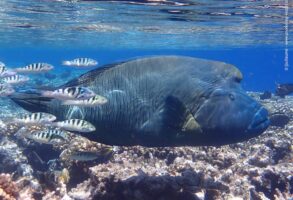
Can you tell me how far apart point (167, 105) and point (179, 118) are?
0.82ft

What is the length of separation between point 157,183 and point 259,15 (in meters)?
18.1

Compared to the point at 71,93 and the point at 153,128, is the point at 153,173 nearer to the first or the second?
the point at 153,128

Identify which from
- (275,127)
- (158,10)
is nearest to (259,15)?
(158,10)

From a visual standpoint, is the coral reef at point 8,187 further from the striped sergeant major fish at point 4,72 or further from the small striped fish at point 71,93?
the striped sergeant major fish at point 4,72

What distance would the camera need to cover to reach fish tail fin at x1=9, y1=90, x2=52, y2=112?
433 centimetres

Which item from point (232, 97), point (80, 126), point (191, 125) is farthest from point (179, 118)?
point (80, 126)

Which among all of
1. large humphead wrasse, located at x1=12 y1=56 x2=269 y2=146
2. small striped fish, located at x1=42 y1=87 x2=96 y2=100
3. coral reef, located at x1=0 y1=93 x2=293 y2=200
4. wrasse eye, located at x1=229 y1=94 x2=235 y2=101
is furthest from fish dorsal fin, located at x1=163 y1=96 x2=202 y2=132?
coral reef, located at x1=0 y1=93 x2=293 y2=200

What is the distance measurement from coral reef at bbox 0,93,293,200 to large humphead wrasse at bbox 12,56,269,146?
4.10 ft

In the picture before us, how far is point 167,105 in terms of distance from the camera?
439 cm

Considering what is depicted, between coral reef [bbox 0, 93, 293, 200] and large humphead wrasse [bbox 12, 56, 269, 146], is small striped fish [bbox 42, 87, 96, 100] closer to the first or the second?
large humphead wrasse [bbox 12, 56, 269, 146]

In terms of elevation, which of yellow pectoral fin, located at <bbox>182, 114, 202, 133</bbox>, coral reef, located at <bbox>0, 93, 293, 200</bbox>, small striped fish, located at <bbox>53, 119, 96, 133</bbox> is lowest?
coral reef, located at <bbox>0, 93, 293, 200</bbox>

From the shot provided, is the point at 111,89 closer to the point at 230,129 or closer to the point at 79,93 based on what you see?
the point at 79,93

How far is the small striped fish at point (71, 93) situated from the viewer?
439 centimetres

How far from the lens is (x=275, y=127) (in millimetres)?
14125
